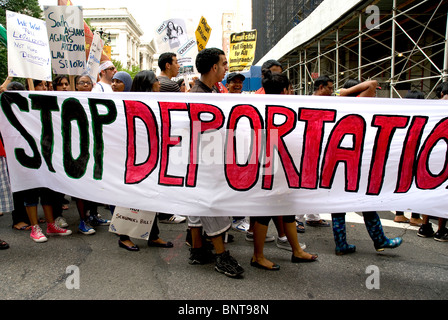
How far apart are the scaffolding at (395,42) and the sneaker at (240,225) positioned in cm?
515

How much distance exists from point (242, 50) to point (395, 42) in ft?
23.5

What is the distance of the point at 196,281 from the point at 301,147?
4.85ft

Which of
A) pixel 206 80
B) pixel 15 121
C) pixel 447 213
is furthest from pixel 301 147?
pixel 15 121

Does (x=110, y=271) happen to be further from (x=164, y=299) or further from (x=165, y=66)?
(x=165, y=66)

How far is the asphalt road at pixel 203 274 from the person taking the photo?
8.59 feet

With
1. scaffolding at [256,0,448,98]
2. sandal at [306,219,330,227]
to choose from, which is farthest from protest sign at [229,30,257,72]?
sandal at [306,219,330,227]

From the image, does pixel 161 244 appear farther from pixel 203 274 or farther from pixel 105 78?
pixel 105 78

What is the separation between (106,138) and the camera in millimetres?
3109

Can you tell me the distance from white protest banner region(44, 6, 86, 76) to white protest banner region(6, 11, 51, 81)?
0.36 ft

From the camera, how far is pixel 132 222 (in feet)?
11.3

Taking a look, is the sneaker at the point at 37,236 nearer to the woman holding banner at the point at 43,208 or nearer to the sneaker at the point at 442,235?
the woman holding banner at the point at 43,208

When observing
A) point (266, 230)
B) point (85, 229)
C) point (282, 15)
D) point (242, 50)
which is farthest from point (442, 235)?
point (282, 15)

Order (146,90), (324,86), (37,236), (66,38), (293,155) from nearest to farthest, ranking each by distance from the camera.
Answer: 1. (293,155)
2. (146,90)
3. (37,236)
4. (324,86)
5. (66,38)

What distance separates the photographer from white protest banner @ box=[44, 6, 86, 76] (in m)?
4.18
